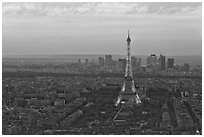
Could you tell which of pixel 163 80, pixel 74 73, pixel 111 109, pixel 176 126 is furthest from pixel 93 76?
pixel 176 126

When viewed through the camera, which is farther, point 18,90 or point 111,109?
point 18,90

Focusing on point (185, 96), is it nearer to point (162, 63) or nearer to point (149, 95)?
point (149, 95)

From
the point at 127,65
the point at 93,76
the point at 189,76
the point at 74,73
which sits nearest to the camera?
the point at 127,65

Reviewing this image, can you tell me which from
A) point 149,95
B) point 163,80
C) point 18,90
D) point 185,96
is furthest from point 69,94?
point 163,80

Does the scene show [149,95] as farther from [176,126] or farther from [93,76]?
[176,126]

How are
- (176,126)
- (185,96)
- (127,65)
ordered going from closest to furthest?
1. (176,126)
2. (185,96)
3. (127,65)

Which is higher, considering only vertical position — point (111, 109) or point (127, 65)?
point (127, 65)
